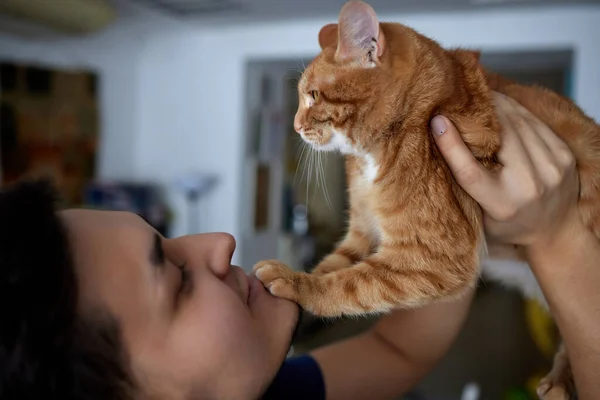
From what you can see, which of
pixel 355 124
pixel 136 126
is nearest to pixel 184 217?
pixel 136 126

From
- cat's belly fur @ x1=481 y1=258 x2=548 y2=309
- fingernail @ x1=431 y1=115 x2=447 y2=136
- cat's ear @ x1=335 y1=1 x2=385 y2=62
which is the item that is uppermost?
cat's ear @ x1=335 y1=1 x2=385 y2=62

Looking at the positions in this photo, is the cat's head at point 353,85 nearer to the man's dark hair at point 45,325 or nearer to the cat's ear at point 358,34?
the cat's ear at point 358,34

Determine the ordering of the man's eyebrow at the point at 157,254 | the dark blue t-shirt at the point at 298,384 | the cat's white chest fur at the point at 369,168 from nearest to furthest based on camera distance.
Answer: the man's eyebrow at the point at 157,254 → the cat's white chest fur at the point at 369,168 → the dark blue t-shirt at the point at 298,384

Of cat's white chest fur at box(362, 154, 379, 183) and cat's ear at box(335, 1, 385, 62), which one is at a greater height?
cat's ear at box(335, 1, 385, 62)

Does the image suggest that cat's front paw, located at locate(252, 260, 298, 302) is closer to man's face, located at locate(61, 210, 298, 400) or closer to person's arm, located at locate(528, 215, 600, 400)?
man's face, located at locate(61, 210, 298, 400)

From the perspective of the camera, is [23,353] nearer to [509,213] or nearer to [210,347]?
[210,347]

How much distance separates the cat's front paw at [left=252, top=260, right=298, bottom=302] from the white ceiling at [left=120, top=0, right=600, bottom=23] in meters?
2.61

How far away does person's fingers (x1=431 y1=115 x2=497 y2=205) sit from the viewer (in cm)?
80

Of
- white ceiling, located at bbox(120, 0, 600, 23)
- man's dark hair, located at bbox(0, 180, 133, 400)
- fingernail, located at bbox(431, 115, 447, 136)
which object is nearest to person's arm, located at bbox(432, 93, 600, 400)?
fingernail, located at bbox(431, 115, 447, 136)

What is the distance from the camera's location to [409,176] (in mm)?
849

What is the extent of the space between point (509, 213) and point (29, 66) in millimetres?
3225

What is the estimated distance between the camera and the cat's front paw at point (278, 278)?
32.1 inches

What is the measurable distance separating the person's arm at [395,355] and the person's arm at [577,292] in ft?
0.60

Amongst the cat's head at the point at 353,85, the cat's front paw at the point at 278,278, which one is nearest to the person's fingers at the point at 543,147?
the cat's head at the point at 353,85
